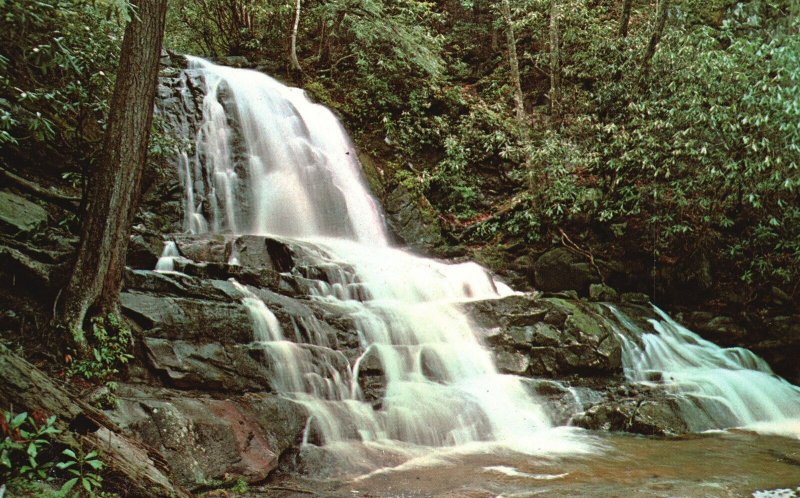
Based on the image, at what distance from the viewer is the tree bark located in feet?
9.87

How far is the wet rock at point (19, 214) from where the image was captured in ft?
21.2

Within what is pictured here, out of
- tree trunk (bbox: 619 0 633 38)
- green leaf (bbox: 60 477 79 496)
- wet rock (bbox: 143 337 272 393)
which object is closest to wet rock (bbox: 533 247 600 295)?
tree trunk (bbox: 619 0 633 38)

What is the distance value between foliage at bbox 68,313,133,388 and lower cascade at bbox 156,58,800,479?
4.39 ft

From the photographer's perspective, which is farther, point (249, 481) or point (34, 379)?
point (249, 481)

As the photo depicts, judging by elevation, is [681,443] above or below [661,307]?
below

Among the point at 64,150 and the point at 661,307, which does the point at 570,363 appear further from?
the point at 64,150

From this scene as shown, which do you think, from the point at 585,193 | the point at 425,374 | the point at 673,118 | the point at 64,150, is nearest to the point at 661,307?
the point at 585,193

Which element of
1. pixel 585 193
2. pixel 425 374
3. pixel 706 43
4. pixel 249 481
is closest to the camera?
pixel 249 481

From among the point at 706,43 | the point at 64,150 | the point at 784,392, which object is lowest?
the point at 784,392

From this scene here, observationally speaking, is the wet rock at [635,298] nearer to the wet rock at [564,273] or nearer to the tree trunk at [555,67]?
the wet rock at [564,273]

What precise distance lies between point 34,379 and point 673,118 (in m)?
11.5

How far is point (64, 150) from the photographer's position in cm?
859

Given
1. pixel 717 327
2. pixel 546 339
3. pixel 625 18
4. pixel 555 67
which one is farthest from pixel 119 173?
pixel 625 18

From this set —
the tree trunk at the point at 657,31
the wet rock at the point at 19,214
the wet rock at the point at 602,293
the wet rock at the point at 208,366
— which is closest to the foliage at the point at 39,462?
the wet rock at the point at 208,366
